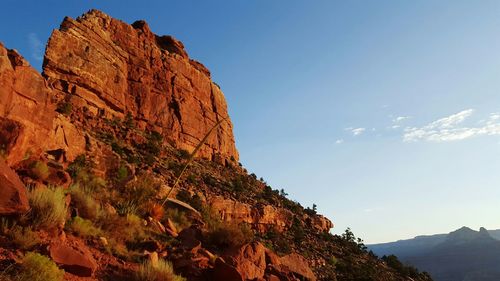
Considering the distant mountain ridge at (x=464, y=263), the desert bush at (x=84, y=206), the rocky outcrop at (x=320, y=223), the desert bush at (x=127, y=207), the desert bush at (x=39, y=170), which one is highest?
the distant mountain ridge at (x=464, y=263)

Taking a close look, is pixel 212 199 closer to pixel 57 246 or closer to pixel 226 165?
pixel 226 165

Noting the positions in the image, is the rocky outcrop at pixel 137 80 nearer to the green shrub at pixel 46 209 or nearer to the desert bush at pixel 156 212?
the desert bush at pixel 156 212

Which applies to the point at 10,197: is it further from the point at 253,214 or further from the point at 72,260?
the point at 253,214

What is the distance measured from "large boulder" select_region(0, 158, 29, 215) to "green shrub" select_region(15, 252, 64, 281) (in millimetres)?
1479

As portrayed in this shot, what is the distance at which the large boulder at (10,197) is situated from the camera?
7.46 m

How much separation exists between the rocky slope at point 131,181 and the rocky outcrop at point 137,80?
162 millimetres

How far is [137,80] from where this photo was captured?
46.8 m

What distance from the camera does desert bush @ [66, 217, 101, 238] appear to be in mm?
8703

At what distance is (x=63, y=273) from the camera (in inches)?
257

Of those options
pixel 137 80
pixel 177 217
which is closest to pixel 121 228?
pixel 177 217

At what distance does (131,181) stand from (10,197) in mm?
7347

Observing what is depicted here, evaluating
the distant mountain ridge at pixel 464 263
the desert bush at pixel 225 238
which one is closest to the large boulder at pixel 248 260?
the desert bush at pixel 225 238

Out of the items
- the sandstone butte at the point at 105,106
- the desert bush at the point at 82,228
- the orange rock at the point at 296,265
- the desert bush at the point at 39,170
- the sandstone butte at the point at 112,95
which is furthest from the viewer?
the orange rock at the point at 296,265

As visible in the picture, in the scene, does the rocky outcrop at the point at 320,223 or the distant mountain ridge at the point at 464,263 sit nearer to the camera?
the rocky outcrop at the point at 320,223
